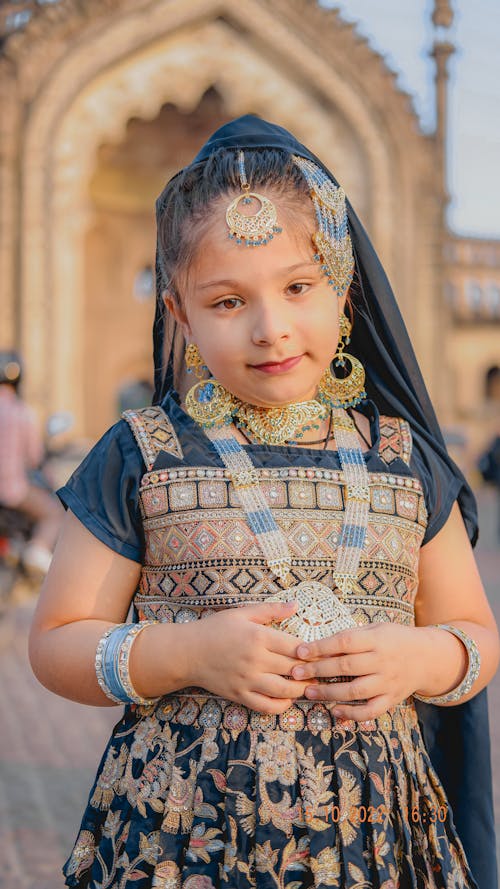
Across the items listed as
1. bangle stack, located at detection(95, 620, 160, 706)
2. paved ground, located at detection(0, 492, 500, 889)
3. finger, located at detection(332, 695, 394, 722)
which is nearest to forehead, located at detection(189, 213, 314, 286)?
bangle stack, located at detection(95, 620, 160, 706)

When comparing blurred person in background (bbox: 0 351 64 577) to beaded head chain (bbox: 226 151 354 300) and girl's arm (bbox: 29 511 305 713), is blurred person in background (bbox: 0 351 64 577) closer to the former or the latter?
girl's arm (bbox: 29 511 305 713)

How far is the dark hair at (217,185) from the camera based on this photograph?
5.21 ft

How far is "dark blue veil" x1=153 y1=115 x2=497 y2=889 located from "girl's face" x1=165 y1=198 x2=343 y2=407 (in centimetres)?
17

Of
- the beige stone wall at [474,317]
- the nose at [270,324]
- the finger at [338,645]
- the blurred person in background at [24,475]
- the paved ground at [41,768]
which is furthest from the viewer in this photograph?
the beige stone wall at [474,317]

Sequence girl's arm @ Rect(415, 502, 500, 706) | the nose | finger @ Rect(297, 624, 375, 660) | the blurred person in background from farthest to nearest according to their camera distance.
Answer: the blurred person in background, girl's arm @ Rect(415, 502, 500, 706), the nose, finger @ Rect(297, 624, 375, 660)

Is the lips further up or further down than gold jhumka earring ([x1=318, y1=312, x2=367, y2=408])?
further down

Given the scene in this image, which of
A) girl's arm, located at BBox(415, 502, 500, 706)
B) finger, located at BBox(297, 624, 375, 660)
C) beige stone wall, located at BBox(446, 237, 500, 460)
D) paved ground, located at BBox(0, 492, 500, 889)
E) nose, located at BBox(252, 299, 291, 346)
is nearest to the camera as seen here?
finger, located at BBox(297, 624, 375, 660)

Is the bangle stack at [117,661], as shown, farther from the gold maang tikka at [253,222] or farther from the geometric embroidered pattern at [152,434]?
the gold maang tikka at [253,222]

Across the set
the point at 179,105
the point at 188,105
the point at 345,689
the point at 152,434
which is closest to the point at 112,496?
the point at 152,434

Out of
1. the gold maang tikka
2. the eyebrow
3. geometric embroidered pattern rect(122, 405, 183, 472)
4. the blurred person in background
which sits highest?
the blurred person in background

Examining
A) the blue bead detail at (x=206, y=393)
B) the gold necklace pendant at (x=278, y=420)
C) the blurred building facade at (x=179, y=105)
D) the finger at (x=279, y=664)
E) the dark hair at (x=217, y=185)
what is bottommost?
the finger at (x=279, y=664)

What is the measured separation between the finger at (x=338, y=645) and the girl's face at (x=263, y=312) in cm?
40

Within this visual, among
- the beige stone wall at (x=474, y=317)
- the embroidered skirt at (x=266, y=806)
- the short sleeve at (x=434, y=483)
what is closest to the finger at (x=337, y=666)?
the embroidered skirt at (x=266, y=806)

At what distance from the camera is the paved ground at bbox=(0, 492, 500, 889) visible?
3.41m
